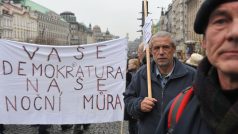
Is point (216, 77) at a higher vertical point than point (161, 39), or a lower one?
lower

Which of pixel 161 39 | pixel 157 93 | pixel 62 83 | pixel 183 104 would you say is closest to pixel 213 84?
pixel 183 104

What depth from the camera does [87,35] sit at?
16975 centimetres

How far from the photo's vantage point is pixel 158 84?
3.26m

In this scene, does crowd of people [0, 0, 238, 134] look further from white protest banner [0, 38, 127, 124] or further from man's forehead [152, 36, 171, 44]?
white protest banner [0, 38, 127, 124]

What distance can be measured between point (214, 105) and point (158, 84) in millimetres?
2181

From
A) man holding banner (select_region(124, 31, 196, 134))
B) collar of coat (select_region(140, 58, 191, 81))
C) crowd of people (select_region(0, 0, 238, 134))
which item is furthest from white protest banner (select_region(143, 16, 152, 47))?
crowd of people (select_region(0, 0, 238, 134))

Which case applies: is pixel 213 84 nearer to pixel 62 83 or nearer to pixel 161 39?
pixel 161 39

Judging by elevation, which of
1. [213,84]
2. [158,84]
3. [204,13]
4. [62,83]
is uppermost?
[204,13]

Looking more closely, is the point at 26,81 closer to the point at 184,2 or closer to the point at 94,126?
the point at 94,126

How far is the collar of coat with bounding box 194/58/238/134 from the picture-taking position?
3.39 feet

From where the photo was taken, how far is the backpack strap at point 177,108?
1289mm

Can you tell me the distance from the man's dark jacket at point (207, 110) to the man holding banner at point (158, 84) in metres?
1.80

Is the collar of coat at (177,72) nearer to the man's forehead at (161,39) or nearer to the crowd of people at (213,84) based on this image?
the man's forehead at (161,39)

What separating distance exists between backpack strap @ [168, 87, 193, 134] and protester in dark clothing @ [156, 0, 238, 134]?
0.02 metres
